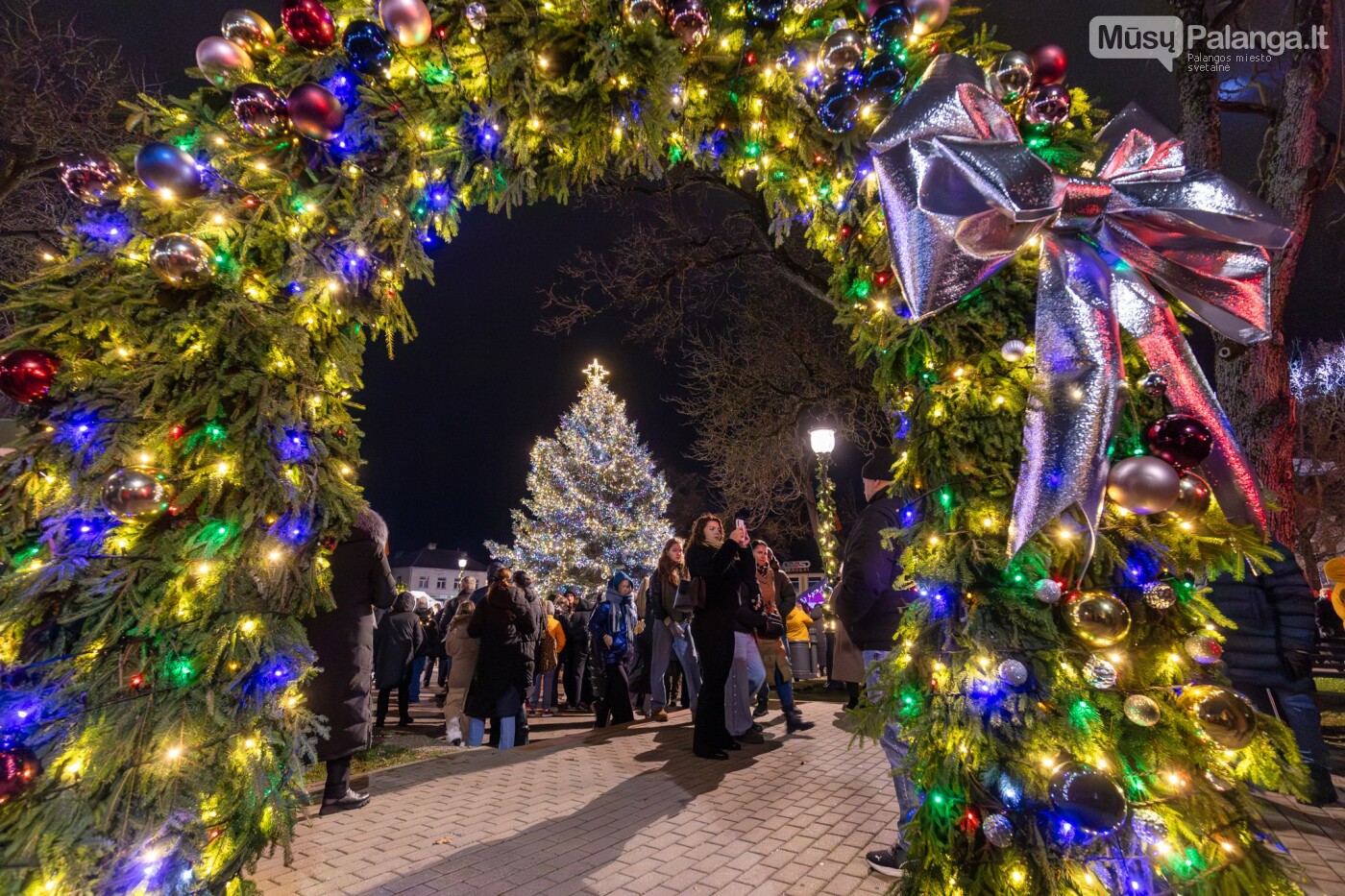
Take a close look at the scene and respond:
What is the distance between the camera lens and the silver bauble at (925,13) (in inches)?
96.7

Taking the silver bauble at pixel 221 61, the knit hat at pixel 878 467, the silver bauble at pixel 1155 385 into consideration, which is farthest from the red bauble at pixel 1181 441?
the silver bauble at pixel 221 61

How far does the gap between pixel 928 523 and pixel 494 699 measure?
17.9 ft

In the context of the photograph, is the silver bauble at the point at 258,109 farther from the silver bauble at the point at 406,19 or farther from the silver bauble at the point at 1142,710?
the silver bauble at the point at 1142,710

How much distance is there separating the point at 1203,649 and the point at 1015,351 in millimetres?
1116

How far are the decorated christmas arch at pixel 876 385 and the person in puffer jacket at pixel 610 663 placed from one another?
6144 mm

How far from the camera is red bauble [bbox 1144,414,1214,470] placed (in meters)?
1.96

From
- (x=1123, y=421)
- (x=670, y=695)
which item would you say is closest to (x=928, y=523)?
(x=1123, y=421)

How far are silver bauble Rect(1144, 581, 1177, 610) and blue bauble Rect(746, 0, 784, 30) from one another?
8.76 feet

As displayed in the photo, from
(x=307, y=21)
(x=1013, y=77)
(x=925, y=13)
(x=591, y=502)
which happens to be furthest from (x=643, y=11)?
(x=591, y=502)

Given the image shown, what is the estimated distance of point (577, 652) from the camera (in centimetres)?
1012

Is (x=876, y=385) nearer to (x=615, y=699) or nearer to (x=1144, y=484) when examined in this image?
(x=1144, y=484)

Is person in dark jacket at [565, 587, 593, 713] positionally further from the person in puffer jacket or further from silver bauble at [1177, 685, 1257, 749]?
silver bauble at [1177, 685, 1257, 749]

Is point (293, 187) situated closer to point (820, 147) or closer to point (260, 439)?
point (260, 439)

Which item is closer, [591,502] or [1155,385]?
[1155,385]
